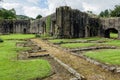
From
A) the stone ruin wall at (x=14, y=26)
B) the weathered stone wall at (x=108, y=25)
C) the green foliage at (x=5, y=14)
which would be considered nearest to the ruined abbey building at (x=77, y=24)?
the weathered stone wall at (x=108, y=25)

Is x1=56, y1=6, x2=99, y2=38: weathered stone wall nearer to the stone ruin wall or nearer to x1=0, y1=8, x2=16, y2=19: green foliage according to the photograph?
the stone ruin wall

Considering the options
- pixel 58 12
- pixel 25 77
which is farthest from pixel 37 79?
pixel 58 12

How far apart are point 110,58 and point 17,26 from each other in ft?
181

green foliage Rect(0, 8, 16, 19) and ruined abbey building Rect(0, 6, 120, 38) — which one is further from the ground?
green foliage Rect(0, 8, 16, 19)

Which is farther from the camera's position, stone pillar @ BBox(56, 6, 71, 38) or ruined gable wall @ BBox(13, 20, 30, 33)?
ruined gable wall @ BBox(13, 20, 30, 33)

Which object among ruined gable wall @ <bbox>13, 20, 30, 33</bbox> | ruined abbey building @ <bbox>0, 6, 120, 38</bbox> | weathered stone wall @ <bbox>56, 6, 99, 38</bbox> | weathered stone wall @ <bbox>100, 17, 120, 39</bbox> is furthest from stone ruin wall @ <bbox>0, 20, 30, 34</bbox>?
weathered stone wall @ <bbox>100, 17, 120, 39</bbox>

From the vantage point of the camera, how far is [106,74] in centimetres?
1320

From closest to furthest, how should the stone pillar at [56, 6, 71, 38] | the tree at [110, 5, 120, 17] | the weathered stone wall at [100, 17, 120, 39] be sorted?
1. the stone pillar at [56, 6, 71, 38]
2. the weathered stone wall at [100, 17, 120, 39]
3. the tree at [110, 5, 120, 17]

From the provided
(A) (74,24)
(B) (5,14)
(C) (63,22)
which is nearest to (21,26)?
(B) (5,14)

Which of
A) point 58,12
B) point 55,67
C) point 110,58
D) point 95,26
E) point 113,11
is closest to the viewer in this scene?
point 55,67

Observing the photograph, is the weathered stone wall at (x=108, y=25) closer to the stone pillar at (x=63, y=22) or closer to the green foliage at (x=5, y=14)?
the stone pillar at (x=63, y=22)

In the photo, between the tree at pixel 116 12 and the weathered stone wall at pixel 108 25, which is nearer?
the weathered stone wall at pixel 108 25

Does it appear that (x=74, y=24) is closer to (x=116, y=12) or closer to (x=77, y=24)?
(x=77, y=24)

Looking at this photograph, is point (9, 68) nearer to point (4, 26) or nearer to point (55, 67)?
point (55, 67)
